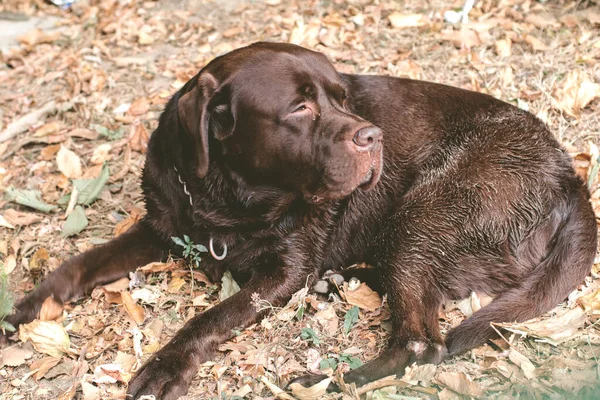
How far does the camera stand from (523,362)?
311 cm

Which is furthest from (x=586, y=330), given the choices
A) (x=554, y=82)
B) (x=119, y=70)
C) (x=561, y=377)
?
(x=119, y=70)

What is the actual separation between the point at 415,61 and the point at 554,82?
1142 millimetres

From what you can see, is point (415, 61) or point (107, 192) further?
point (415, 61)

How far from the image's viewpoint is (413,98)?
4.13 metres

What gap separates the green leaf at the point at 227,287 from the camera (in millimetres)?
3945

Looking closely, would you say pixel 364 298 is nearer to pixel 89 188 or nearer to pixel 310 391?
pixel 310 391

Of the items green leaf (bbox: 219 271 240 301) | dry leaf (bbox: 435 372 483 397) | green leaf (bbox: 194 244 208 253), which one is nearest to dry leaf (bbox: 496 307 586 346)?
dry leaf (bbox: 435 372 483 397)

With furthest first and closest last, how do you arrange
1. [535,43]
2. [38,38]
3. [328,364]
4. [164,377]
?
[38,38], [535,43], [328,364], [164,377]

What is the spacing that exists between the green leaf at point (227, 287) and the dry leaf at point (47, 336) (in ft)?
2.78

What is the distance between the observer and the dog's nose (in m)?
3.38

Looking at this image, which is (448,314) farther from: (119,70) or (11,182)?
(119,70)

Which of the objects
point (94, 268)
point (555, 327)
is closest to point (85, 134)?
point (94, 268)

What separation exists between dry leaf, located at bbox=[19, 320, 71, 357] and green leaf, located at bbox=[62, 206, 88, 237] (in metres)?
0.98

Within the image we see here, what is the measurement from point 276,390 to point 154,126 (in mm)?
2975
